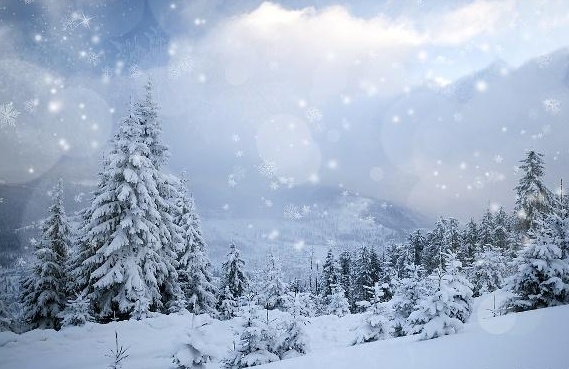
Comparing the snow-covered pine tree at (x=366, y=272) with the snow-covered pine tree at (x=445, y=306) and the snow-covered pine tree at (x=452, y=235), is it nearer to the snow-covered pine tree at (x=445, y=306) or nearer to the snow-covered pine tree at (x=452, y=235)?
the snow-covered pine tree at (x=452, y=235)

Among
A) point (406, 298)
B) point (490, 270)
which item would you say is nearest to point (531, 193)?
point (490, 270)

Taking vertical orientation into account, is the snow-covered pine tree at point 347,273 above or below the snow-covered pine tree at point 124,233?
below

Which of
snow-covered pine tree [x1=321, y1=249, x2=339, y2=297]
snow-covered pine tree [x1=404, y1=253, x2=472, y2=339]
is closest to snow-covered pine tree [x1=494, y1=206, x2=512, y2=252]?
snow-covered pine tree [x1=321, y1=249, x2=339, y2=297]

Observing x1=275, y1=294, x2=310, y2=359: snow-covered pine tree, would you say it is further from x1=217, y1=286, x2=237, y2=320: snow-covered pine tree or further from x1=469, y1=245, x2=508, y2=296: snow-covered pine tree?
x1=469, y1=245, x2=508, y2=296: snow-covered pine tree

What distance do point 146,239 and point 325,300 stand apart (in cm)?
4536

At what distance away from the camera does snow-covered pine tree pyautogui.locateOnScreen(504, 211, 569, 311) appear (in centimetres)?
1216

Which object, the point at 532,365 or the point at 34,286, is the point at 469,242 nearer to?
the point at 34,286

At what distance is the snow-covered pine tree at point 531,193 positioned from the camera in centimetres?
3688

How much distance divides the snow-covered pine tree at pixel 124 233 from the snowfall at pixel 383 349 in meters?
3.75

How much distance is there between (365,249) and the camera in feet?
226

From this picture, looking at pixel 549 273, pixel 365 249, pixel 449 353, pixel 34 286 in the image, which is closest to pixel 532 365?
pixel 449 353

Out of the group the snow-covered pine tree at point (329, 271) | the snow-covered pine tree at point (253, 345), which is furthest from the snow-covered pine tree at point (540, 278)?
the snow-covered pine tree at point (329, 271)

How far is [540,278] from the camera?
12.6 meters

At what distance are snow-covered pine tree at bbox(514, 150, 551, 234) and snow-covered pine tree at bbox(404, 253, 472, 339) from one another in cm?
3135
